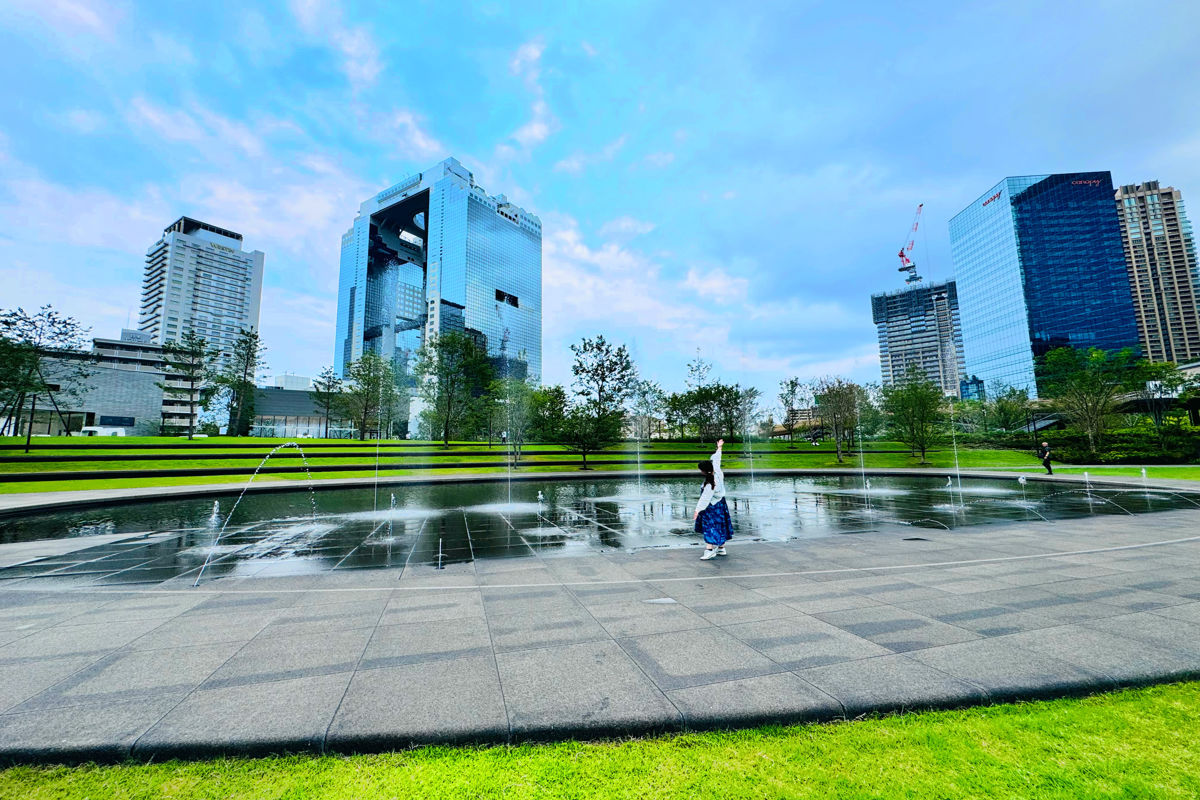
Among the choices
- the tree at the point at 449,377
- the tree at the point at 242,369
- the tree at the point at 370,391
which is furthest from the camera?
the tree at the point at 242,369

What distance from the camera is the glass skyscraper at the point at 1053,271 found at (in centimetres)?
10100

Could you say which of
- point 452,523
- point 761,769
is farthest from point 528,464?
point 761,769

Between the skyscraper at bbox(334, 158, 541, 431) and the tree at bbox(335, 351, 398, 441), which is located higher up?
the skyscraper at bbox(334, 158, 541, 431)

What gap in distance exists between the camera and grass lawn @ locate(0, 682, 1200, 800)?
2492 millimetres

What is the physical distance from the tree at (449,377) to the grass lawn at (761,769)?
46.0m

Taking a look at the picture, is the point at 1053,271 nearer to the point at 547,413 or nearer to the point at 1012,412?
the point at 1012,412

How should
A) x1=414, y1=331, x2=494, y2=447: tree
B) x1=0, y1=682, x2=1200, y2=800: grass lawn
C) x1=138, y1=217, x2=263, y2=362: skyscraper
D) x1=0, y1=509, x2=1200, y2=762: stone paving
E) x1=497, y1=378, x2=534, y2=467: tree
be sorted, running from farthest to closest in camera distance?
x1=138, y1=217, x2=263, y2=362: skyscraper < x1=414, y1=331, x2=494, y2=447: tree < x1=497, y1=378, x2=534, y2=467: tree < x1=0, y1=509, x2=1200, y2=762: stone paving < x1=0, y1=682, x2=1200, y2=800: grass lawn

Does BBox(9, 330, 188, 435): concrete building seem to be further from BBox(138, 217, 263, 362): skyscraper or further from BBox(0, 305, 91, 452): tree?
BBox(138, 217, 263, 362): skyscraper

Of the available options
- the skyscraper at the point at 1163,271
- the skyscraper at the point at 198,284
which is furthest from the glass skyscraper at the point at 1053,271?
the skyscraper at the point at 198,284

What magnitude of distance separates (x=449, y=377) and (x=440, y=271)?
10300 cm

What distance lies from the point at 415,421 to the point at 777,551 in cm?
5626

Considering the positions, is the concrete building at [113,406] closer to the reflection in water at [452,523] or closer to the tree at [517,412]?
the tree at [517,412]

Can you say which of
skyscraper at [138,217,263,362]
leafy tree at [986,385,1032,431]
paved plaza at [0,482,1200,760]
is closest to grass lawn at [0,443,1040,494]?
leafy tree at [986,385,1032,431]

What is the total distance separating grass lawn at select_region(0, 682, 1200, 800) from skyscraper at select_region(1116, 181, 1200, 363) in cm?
17158
